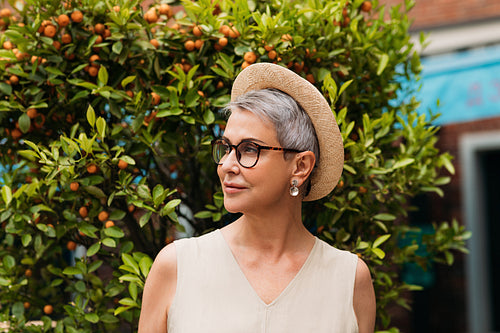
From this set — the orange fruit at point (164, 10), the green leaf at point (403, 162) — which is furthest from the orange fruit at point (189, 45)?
the green leaf at point (403, 162)

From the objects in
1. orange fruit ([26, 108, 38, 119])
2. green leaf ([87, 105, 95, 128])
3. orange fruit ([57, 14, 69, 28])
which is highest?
orange fruit ([57, 14, 69, 28])

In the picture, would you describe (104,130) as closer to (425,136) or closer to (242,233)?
(242,233)

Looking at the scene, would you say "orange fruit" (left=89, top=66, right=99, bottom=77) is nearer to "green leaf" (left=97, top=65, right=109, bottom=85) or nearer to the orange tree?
the orange tree

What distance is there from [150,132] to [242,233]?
81 cm

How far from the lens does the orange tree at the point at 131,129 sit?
2.50 m

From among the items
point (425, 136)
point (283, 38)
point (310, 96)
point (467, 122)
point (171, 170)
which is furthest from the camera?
point (467, 122)

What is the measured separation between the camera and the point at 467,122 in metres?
6.24

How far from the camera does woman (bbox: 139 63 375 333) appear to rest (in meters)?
1.90

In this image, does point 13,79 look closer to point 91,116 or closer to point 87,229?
point 91,116

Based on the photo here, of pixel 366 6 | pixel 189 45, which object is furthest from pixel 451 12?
pixel 189 45

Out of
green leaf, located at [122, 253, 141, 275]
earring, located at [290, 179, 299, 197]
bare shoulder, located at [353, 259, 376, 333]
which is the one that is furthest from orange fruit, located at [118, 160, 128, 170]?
bare shoulder, located at [353, 259, 376, 333]

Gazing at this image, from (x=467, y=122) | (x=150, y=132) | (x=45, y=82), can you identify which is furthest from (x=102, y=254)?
(x=467, y=122)

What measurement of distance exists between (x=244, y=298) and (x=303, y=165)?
0.46 meters

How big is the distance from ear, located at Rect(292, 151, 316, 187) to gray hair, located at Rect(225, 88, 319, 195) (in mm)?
24
